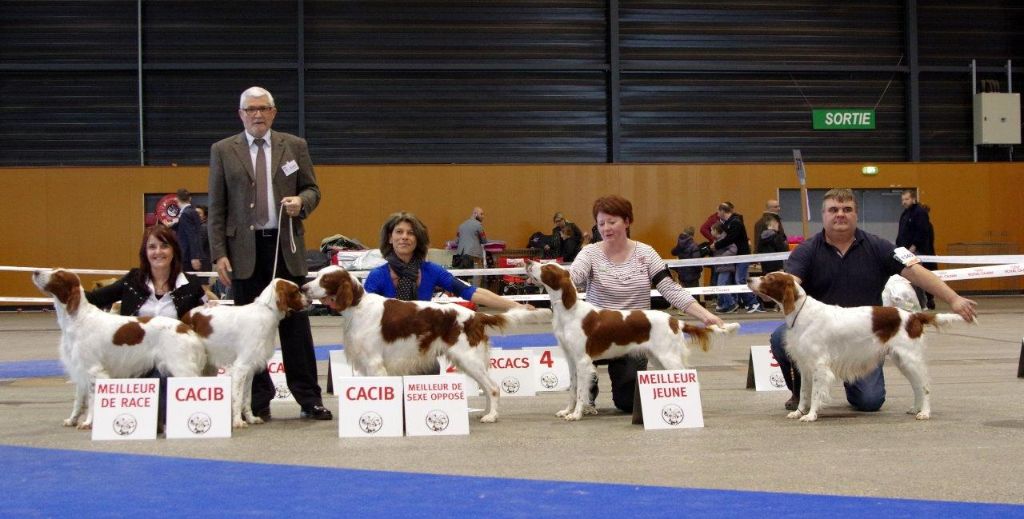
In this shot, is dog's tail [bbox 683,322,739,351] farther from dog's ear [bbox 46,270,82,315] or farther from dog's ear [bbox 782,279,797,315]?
dog's ear [bbox 46,270,82,315]

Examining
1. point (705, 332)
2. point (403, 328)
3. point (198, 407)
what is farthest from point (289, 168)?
point (705, 332)

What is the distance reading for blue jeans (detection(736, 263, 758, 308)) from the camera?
41.7 ft

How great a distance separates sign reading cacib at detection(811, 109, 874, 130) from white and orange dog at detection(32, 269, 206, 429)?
1313 cm

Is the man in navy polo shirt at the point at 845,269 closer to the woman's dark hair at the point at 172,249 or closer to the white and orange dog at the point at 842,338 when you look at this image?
the white and orange dog at the point at 842,338

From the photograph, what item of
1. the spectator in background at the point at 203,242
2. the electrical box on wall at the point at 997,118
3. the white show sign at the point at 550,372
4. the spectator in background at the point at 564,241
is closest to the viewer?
the white show sign at the point at 550,372

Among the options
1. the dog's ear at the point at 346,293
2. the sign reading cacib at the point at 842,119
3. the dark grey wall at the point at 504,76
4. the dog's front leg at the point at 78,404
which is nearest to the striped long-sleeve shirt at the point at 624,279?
the dog's ear at the point at 346,293

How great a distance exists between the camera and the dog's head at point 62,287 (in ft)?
14.6

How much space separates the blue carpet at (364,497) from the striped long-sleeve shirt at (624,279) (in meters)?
1.77

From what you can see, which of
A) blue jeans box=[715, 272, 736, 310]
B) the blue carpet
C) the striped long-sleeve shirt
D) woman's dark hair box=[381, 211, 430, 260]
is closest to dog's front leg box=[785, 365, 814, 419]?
the striped long-sleeve shirt

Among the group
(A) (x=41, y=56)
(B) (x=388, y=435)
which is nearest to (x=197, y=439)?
(B) (x=388, y=435)

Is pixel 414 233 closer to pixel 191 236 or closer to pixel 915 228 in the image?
pixel 191 236

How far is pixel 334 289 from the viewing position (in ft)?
14.7

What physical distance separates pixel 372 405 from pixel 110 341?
3.71ft

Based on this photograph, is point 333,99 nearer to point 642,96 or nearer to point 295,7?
point 295,7
